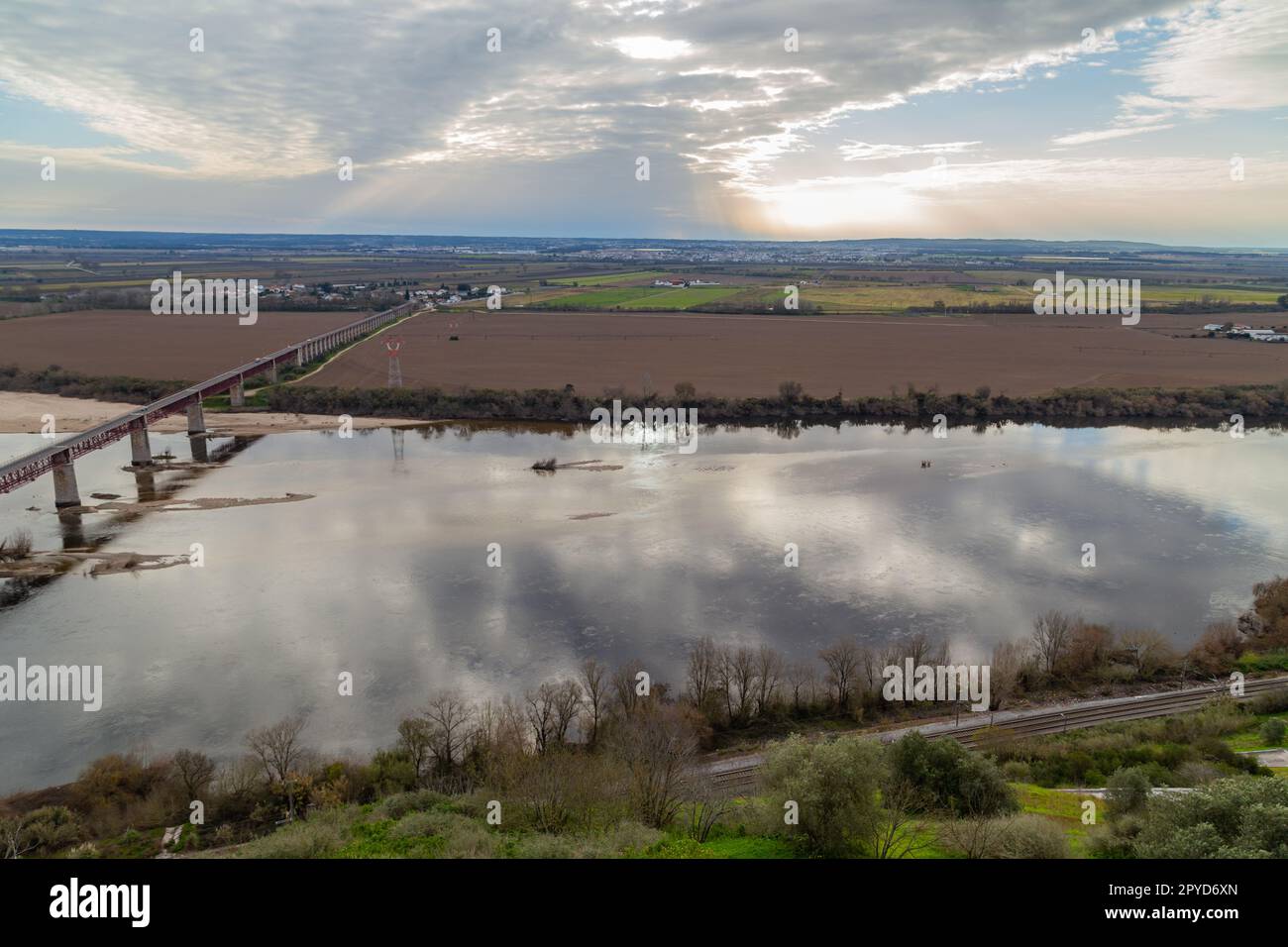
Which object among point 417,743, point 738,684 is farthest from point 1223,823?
point 417,743

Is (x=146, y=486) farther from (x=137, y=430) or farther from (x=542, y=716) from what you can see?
(x=542, y=716)

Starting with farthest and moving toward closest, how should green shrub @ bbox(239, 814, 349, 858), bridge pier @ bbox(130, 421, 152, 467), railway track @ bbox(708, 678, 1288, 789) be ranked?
bridge pier @ bbox(130, 421, 152, 467) < railway track @ bbox(708, 678, 1288, 789) < green shrub @ bbox(239, 814, 349, 858)

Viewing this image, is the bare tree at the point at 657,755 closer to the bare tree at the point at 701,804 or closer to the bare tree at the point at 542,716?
the bare tree at the point at 701,804

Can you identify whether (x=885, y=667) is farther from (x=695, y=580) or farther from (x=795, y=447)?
(x=795, y=447)

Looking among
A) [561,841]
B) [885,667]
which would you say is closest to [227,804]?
[561,841]
